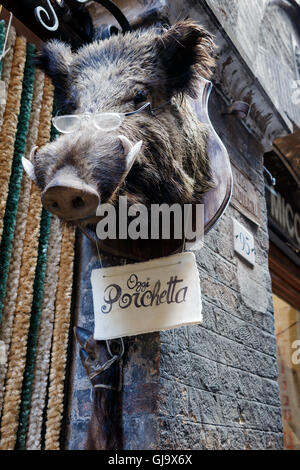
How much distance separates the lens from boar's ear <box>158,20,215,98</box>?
5.33 feet

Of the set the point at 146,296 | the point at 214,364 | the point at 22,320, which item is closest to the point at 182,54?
the point at 146,296

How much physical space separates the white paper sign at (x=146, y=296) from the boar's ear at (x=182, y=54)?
596 millimetres

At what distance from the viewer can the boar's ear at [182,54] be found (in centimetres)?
162

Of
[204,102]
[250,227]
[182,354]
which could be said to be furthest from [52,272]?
[250,227]

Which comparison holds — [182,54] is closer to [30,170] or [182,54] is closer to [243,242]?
[30,170]

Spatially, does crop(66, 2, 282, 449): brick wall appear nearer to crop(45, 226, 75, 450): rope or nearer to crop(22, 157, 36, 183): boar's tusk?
crop(45, 226, 75, 450): rope

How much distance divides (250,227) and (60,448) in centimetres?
167

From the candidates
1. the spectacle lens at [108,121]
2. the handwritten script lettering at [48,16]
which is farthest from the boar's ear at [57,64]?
the spectacle lens at [108,121]

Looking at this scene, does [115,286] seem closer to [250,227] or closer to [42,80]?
[42,80]

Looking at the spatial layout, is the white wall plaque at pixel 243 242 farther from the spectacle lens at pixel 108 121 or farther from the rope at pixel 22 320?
the spectacle lens at pixel 108 121

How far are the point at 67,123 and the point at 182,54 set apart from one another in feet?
1.56

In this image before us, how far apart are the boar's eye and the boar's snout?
1.53 ft

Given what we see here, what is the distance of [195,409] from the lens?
74.2 inches

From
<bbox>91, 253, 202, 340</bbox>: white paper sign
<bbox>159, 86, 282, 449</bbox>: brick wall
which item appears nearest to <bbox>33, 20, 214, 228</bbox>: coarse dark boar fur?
<bbox>91, 253, 202, 340</bbox>: white paper sign
